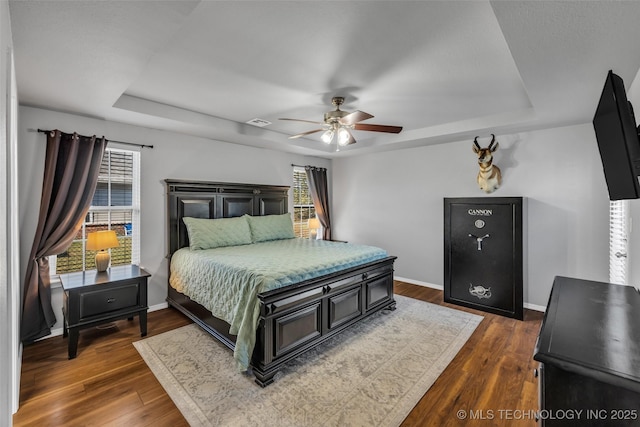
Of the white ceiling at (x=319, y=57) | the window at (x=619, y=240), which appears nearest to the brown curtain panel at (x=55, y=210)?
the white ceiling at (x=319, y=57)

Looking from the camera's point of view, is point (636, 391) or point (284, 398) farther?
point (284, 398)

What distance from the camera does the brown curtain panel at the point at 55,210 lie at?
9.36 ft

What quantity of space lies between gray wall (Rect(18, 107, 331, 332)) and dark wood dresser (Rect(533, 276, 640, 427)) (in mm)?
4111

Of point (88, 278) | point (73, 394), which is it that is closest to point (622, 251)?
point (73, 394)

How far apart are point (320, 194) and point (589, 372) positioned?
5.17 metres

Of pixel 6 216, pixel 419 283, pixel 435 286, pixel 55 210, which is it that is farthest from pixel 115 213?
pixel 435 286

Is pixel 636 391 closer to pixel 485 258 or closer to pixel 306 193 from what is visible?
pixel 485 258

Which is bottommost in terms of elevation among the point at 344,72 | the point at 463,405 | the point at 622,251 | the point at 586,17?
the point at 463,405

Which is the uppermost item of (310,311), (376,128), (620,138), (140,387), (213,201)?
(376,128)

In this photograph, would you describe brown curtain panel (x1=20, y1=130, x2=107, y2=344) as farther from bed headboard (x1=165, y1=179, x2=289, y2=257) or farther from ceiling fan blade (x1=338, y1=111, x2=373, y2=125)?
ceiling fan blade (x1=338, y1=111, x2=373, y2=125)

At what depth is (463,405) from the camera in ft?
6.74

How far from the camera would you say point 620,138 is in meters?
1.39

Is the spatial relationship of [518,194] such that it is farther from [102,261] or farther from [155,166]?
[102,261]

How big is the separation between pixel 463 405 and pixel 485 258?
2.34 metres
